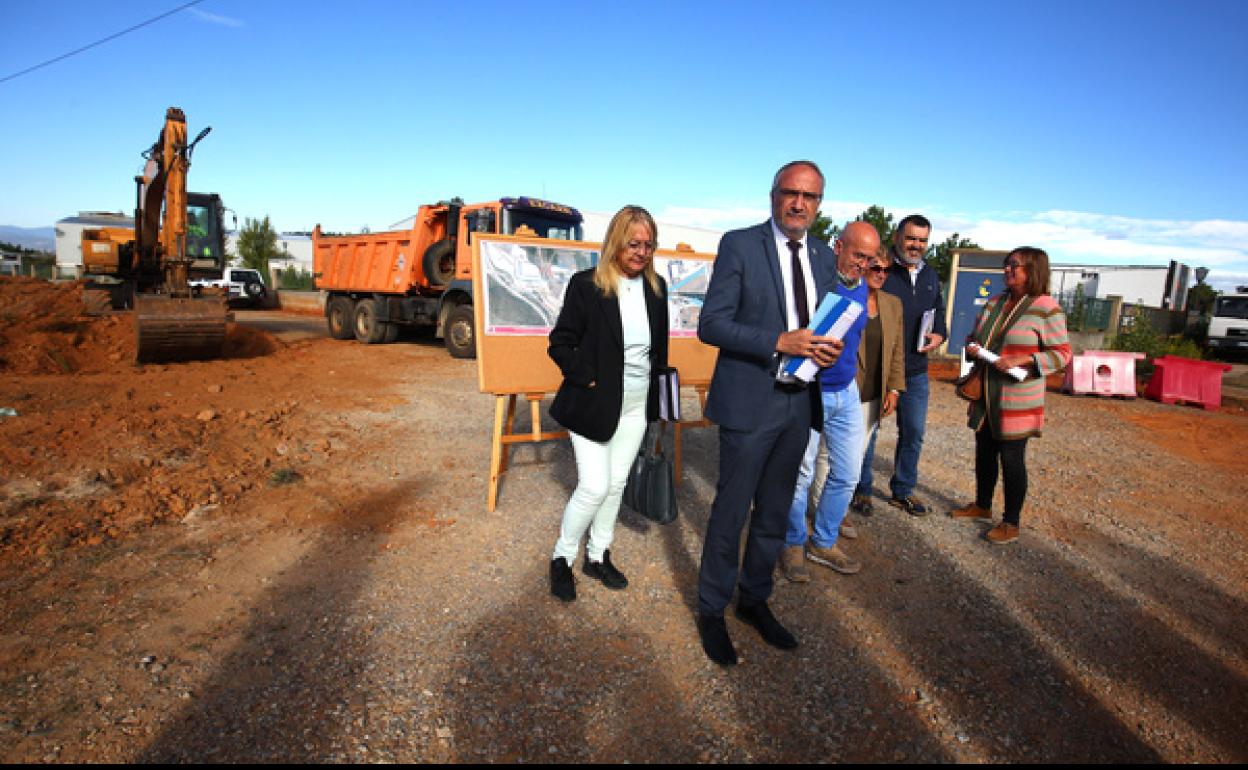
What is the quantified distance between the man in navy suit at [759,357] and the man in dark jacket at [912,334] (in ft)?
5.77

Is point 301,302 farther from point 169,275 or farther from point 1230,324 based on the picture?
point 1230,324

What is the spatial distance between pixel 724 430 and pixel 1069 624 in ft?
6.91

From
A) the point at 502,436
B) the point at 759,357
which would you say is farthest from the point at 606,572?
the point at 759,357

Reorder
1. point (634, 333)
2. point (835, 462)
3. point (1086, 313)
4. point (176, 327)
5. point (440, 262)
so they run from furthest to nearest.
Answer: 1. point (1086, 313)
2. point (440, 262)
3. point (176, 327)
4. point (835, 462)
5. point (634, 333)

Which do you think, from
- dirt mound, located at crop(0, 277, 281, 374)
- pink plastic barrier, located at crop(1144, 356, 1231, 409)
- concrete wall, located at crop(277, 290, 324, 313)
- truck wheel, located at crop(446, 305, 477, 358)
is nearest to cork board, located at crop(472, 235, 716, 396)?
truck wheel, located at crop(446, 305, 477, 358)

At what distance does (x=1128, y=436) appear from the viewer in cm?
772

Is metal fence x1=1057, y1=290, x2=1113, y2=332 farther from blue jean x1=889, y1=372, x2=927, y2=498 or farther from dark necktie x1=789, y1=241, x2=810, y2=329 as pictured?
dark necktie x1=789, y1=241, x2=810, y2=329

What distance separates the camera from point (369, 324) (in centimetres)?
1466

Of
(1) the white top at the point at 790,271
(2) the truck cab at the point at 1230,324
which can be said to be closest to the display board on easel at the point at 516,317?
(1) the white top at the point at 790,271

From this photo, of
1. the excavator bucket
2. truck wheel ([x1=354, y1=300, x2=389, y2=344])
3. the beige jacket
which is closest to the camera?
the beige jacket

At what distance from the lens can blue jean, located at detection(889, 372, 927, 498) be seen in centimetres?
446

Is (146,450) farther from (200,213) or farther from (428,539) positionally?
(200,213)

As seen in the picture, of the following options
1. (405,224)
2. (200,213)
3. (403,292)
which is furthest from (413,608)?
(405,224)

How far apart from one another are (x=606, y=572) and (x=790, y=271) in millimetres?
1822
